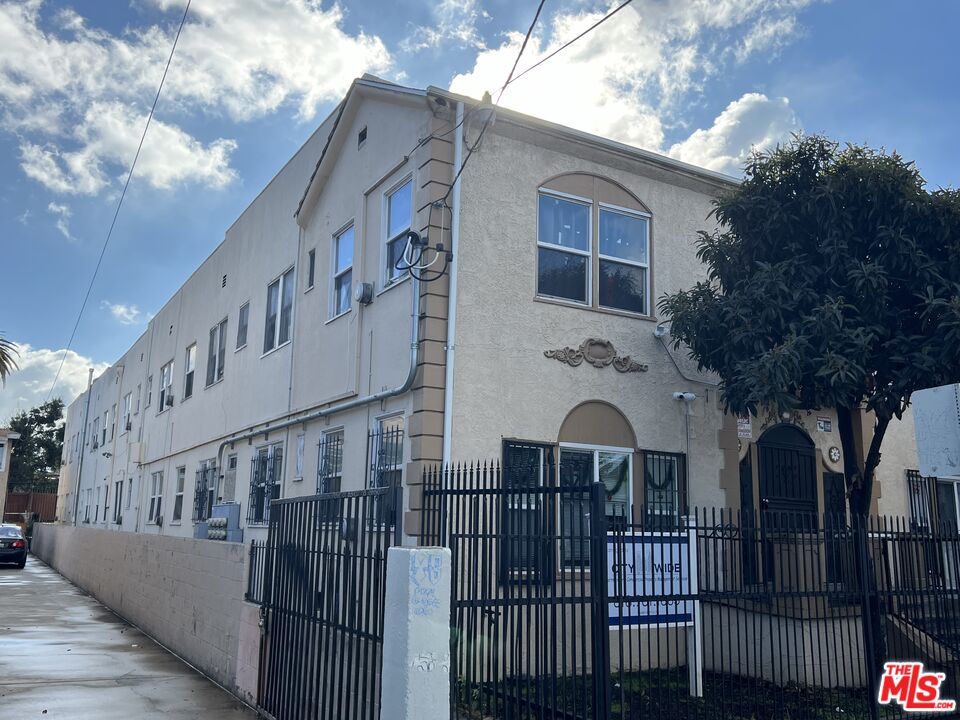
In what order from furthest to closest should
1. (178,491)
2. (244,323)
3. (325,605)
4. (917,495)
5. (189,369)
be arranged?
(189,369) < (178,491) < (244,323) < (917,495) < (325,605)

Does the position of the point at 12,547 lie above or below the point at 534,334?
below

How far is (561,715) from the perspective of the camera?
7195 millimetres

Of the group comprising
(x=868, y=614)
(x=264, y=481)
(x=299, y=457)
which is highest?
(x=299, y=457)

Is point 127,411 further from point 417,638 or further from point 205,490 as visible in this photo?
point 417,638

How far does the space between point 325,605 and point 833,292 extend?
7.13m

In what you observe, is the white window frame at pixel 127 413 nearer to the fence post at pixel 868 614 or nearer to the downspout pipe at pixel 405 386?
the downspout pipe at pixel 405 386

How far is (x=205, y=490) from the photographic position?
1898cm

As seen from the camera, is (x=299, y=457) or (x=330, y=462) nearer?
(x=330, y=462)

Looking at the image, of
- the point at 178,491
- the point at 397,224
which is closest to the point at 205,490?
the point at 178,491

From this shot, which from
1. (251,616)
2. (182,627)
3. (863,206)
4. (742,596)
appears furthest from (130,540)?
(863,206)

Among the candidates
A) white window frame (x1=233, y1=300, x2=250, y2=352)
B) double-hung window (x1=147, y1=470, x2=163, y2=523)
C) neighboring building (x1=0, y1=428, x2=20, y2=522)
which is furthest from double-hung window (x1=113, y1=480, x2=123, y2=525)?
neighboring building (x1=0, y1=428, x2=20, y2=522)

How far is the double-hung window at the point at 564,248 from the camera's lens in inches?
452

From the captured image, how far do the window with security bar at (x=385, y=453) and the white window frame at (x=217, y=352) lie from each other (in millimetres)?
8779

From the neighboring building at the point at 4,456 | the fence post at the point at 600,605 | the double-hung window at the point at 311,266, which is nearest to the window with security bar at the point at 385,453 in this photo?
the fence post at the point at 600,605
